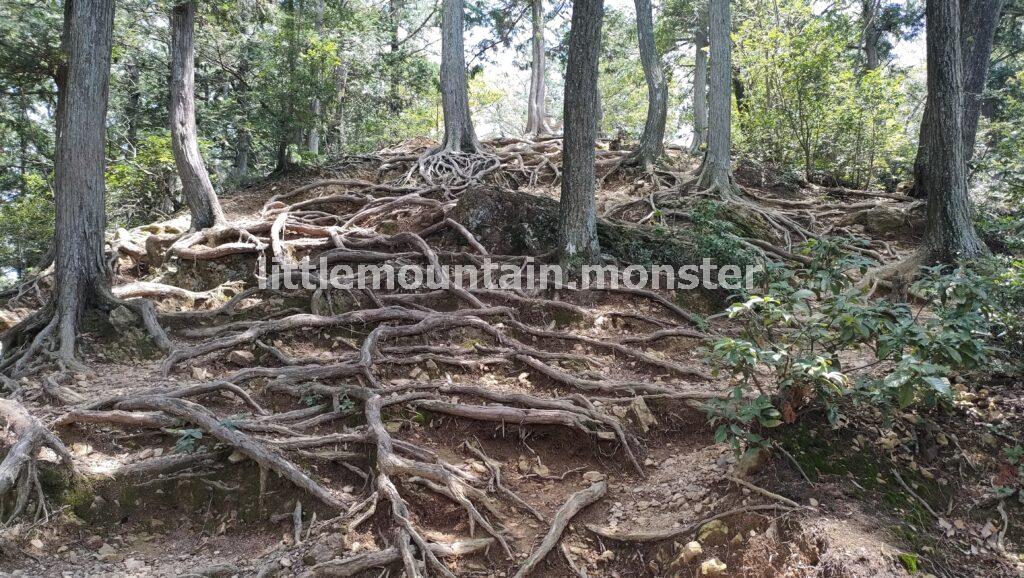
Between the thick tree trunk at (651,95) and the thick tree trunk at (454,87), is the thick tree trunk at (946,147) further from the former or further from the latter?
the thick tree trunk at (454,87)

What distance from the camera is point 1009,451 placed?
2723mm

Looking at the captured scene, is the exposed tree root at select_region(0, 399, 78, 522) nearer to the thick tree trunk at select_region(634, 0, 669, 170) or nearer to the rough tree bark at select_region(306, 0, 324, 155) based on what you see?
the rough tree bark at select_region(306, 0, 324, 155)

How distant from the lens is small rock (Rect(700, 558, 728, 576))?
247 cm

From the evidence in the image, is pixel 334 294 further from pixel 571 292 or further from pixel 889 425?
pixel 889 425

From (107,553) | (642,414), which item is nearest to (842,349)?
(642,414)

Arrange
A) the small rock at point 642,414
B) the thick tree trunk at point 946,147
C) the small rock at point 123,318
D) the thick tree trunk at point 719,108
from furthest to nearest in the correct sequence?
1. the thick tree trunk at point 719,108
2. the thick tree trunk at point 946,147
3. the small rock at point 123,318
4. the small rock at point 642,414

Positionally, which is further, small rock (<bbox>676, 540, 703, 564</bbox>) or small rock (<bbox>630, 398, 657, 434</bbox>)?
small rock (<bbox>630, 398, 657, 434</bbox>)

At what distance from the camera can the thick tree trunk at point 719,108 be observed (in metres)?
8.72

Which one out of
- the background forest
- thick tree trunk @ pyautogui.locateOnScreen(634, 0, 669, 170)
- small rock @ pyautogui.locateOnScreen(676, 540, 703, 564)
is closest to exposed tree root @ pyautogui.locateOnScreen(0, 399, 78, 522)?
small rock @ pyautogui.locateOnScreen(676, 540, 703, 564)

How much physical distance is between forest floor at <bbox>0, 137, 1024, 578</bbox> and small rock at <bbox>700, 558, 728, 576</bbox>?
10 mm

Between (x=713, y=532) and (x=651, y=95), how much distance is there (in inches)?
336

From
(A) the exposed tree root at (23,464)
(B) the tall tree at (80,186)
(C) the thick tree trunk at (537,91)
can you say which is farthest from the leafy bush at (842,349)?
(C) the thick tree trunk at (537,91)

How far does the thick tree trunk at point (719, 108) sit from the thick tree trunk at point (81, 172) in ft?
25.2

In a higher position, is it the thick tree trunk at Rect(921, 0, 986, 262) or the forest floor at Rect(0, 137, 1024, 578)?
the thick tree trunk at Rect(921, 0, 986, 262)
